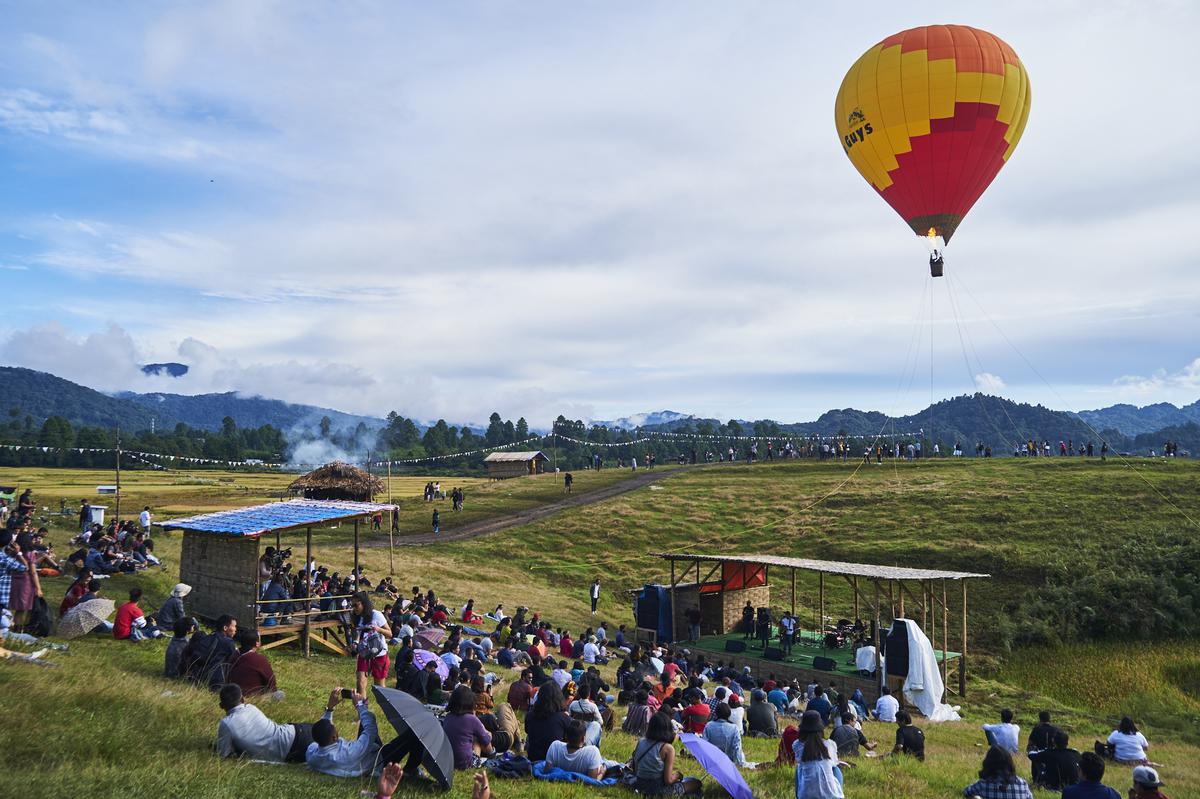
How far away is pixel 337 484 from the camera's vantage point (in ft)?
164

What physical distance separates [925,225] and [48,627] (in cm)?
3699

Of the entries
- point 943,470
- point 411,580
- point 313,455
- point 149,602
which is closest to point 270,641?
point 149,602

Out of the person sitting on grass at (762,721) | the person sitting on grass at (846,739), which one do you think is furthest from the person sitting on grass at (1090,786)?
the person sitting on grass at (762,721)

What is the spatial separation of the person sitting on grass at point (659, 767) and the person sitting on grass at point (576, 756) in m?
0.63

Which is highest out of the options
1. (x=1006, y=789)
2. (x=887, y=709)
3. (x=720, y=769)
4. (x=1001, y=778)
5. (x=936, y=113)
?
(x=936, y=113)

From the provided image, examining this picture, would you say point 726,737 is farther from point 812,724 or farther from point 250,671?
point 250,671

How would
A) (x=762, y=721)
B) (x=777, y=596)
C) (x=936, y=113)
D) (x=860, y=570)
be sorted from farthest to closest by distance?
(x=777, y=596) → (x=936, y=113) → (x=860, y=570) → (x=762, y=721)

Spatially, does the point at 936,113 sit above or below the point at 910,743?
above

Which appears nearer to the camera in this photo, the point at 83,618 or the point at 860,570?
the point at 83,618

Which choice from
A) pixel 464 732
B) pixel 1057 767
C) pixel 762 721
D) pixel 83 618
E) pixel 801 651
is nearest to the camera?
pixel 464 732

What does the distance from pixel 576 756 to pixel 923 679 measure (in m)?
16.5

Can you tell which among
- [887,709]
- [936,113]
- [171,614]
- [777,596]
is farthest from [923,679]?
[936,113]

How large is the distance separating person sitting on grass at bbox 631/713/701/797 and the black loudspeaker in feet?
51.6

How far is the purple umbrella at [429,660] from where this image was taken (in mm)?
18156
